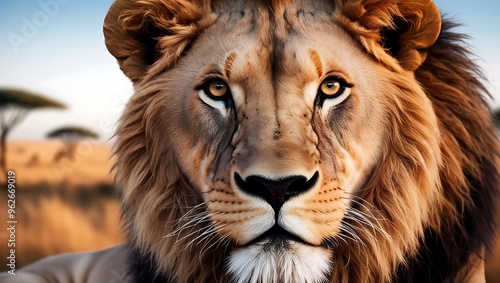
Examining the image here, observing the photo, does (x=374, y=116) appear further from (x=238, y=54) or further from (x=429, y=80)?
(x=238, y=54)

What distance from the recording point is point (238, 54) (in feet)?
7.95

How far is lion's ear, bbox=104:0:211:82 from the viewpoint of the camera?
8.48 ft

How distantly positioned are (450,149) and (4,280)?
204cm

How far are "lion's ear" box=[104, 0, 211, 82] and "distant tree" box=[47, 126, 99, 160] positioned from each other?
1802mm

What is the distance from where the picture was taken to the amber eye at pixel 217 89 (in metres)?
2.46

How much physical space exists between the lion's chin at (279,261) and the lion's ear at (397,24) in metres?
0.73

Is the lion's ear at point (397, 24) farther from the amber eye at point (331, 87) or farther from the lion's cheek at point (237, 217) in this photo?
the lion's cheek at point (237, 217)

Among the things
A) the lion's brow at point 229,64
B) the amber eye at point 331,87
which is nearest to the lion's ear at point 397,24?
the amber eye at point 331,87

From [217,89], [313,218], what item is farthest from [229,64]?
[313,218]

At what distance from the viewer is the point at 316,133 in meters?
2.35

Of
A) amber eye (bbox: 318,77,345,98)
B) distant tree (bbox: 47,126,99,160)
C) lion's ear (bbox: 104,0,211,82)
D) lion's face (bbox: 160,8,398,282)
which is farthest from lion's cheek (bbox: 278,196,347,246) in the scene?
distant tree (bbox: 47,126,99,160)

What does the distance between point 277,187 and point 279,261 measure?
265 mm

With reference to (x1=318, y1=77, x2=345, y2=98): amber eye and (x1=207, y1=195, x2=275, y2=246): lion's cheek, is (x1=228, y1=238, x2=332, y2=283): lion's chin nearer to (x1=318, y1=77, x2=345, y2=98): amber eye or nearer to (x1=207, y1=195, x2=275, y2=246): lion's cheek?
(x1=207, y1=195, x2=275, y2=246): lion's cheek

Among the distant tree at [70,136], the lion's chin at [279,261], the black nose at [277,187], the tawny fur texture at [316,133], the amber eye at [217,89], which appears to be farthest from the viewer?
the distant tree at [70,136]
